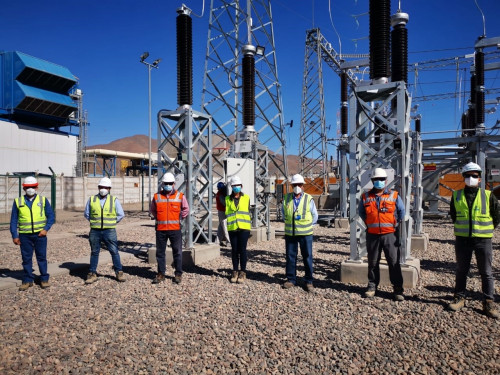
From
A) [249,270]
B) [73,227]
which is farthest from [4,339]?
[73,227]

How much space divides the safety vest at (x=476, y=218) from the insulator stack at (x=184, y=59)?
6201 mm

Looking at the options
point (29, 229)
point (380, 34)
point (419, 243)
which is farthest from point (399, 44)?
point (29, 229)

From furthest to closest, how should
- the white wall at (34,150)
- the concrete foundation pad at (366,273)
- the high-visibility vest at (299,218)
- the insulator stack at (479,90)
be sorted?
1. the white wall at (34,150)
2. the insulator stack at (479,90)
3. the high-visibility vest at (299,218)
4. the concrete foundation pad at (366,273)

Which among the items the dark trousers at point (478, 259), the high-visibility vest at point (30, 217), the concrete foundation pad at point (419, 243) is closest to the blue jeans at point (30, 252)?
the high-visibility vest at point (30, 217)

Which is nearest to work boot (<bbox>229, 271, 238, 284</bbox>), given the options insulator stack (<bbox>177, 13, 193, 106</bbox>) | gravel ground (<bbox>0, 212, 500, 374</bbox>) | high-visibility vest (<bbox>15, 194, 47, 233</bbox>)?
gravel ground (<bbox>0, 212, 500, 374</bbox>)

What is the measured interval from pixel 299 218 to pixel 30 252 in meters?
4.93

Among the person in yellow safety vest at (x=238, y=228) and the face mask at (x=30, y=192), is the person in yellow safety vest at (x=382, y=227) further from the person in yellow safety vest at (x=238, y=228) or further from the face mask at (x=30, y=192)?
the face mask at (x=30, y=192)

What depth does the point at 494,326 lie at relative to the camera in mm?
4895

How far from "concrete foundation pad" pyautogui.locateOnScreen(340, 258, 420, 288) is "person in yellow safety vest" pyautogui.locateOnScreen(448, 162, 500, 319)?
98 centimetres

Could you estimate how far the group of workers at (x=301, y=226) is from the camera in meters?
5.49

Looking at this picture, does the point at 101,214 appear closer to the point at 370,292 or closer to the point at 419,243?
the point at 370,292

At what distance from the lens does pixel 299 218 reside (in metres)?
6.69

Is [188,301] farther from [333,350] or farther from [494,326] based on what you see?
[494,326]

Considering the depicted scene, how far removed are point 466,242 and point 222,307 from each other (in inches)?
149
